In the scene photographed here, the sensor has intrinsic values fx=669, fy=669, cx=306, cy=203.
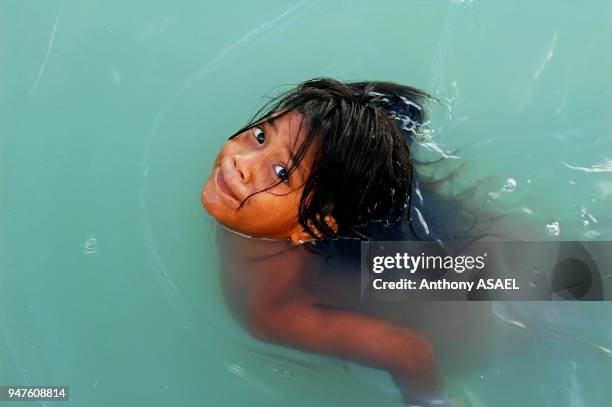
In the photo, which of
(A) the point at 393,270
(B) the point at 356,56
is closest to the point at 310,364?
(A) the point at 393,270

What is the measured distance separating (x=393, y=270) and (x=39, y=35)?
97 cm

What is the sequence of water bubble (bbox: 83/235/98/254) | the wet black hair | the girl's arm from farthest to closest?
water bubble (bbox: 83/235/98/254) → the girl's arm → the wet black hair

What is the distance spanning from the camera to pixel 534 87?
1550 mm

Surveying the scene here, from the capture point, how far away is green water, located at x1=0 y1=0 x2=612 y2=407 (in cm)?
135

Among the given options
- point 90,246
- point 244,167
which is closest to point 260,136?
point 244,167

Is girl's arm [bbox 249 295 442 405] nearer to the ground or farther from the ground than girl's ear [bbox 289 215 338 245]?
nearer to the ground

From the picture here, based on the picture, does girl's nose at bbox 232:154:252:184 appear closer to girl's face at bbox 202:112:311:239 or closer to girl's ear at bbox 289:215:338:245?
girl's face at bbox 202:112:311:239

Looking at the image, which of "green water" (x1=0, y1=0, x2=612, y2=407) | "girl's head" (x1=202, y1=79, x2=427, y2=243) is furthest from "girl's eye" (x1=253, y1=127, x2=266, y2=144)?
"green water" (x1=0, y1=0, x2=612, y2=407)

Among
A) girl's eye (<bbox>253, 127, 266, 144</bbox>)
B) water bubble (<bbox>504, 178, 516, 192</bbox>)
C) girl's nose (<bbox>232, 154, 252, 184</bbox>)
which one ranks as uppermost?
girl's eye (<bbox>253, 127, 266, 144</bbox>)

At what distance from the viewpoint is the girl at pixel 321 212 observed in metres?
1.13

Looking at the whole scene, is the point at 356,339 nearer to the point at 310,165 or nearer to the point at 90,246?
the point at 310,165

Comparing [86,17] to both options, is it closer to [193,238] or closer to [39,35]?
[39,35]

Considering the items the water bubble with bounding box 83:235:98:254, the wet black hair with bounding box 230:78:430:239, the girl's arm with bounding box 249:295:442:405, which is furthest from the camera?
the water bubble with bounding box 83:235:98:254

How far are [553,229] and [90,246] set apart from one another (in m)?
0.99
